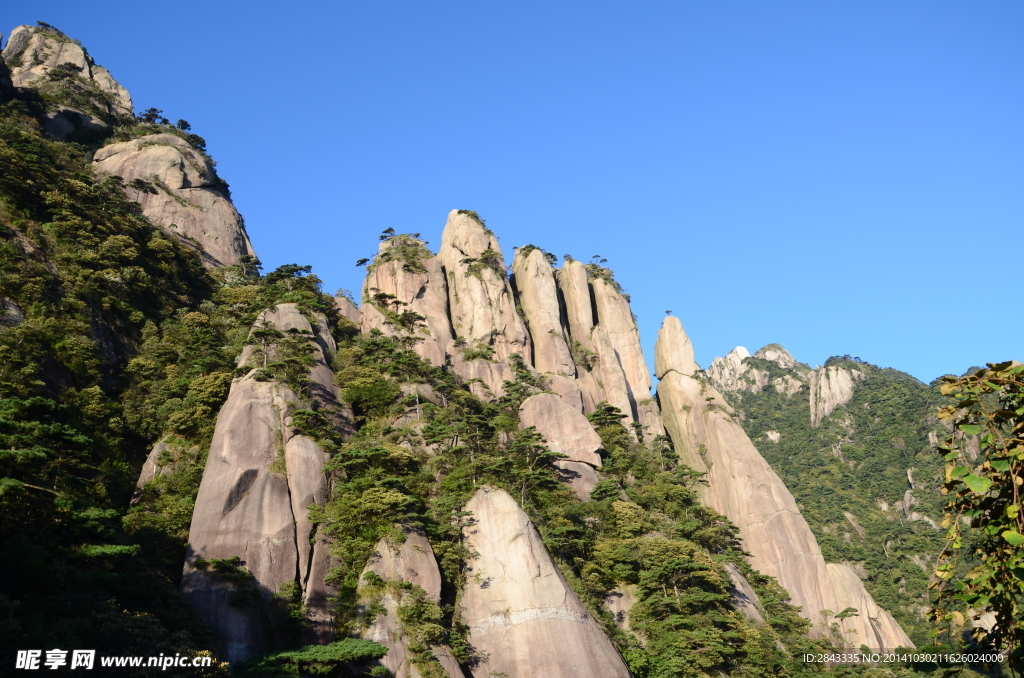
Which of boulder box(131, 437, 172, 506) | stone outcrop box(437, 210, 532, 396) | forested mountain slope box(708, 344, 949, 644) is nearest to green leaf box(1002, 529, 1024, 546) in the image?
boulder box(131, 437, 172, 506)

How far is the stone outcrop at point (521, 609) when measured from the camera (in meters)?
24.3

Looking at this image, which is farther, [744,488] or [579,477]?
A: [744,488]

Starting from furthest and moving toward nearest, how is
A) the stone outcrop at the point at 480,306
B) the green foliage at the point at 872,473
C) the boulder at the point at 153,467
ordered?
the green foliage at the point at 872,473 → the stone outcrop at the point at 480,306 → the boulder at the point at 153,467

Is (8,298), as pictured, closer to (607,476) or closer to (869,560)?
(607,476)

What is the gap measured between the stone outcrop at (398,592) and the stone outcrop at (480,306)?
68.8 feet

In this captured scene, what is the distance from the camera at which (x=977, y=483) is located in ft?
14.2

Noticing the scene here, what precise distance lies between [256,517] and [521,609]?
1044 centimetres

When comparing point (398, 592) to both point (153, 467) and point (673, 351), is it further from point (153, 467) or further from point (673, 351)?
point (673, 351)

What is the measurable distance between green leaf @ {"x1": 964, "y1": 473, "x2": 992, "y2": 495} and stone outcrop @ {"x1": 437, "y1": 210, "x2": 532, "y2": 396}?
139 ft

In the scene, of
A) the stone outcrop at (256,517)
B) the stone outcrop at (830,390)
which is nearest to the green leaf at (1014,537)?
the stone outcrop at (256,517)

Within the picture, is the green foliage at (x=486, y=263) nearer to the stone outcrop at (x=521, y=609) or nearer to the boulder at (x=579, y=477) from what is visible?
the boulder at (x=579, y=477)

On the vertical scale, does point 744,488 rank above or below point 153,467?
below

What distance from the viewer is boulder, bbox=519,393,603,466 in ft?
135

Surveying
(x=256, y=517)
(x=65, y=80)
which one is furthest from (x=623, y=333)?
(x=65, y=80)
